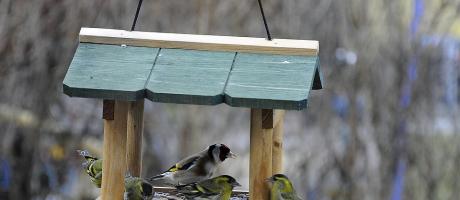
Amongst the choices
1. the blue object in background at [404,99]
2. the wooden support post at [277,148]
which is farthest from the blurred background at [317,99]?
the wooden support post at [277,148]

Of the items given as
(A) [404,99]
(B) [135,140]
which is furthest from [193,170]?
(A) [404,99]

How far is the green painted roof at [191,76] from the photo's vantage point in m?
3.06

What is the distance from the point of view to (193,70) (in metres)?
3.22

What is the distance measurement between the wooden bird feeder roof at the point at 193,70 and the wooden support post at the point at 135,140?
60 cm

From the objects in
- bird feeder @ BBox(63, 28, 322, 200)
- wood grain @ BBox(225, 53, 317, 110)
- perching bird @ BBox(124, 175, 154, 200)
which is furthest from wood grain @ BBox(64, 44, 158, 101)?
perching bird @ BBox(124, 175, 154, 200)

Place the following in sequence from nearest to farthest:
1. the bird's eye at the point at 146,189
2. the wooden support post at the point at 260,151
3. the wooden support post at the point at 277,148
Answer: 1. the wooden support post at the point at 260,151
2. the bird's eye at the point at 146,189
3. the wooden support post at the point at 277,148

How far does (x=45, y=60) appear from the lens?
20.5 feet

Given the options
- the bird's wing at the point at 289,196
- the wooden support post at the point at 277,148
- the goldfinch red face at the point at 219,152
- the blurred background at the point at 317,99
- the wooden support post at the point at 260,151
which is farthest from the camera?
the blurred background at the point at 317,99

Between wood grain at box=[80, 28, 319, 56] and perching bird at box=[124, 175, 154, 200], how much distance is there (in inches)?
22.0

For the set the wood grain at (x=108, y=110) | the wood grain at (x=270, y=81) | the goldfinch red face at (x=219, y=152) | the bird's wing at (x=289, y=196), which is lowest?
the bird's wing at (x=289, y=196)

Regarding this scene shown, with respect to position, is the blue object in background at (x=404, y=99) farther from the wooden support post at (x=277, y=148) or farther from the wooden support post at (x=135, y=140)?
the wooden support post at (x=135, y=140)

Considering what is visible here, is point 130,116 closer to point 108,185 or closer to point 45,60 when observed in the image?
point 108,185

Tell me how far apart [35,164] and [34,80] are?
0.61 metres

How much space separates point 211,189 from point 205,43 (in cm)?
64
